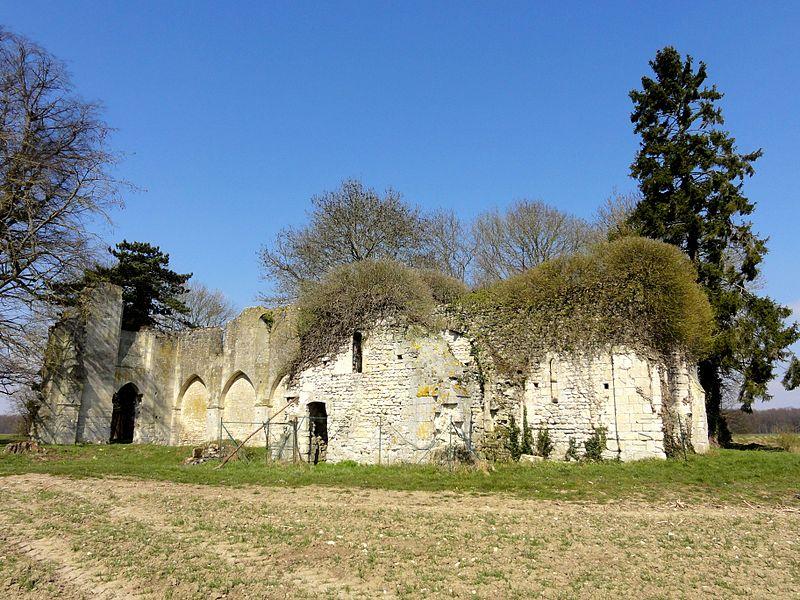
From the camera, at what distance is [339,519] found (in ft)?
28.3

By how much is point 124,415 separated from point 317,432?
1606 cm

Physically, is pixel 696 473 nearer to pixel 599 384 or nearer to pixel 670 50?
pixel 599 384

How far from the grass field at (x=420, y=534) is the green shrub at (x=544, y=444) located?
1.52 meters

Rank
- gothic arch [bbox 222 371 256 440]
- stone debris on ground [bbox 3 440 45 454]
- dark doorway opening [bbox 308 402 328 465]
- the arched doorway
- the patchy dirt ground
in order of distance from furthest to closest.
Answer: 1. the arched doorway
2. gothic arch [bbox 222 371 256 440]
3. stone debris on ground [bbox 3 440 45 454]
4. dark doorway opening [bbox 308 402 328 465]
5. the patchy dirt ground

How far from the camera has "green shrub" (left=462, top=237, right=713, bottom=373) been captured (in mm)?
14375

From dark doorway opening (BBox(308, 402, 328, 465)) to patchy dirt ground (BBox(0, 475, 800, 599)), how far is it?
21.6ft

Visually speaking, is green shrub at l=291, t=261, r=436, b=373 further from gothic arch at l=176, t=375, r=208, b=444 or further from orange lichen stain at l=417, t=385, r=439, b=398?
gothic arch at l=176, t=375, r=208, b=444

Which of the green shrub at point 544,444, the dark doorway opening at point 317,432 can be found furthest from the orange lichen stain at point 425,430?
the dark doorway opening at point 317,432

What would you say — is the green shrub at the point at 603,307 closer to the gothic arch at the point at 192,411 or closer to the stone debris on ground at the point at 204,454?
the stone debris on ground at the point at 204,454

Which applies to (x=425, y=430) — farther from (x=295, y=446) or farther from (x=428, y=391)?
(x=295, y=446)

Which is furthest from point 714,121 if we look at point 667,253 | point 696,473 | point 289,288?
point 289,288

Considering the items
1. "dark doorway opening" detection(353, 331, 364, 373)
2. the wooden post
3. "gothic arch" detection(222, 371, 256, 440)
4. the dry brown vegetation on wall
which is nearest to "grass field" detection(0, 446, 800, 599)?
the wooden post

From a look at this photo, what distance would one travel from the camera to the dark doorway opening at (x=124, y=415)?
92.7 ft

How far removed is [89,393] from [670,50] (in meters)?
27.1
